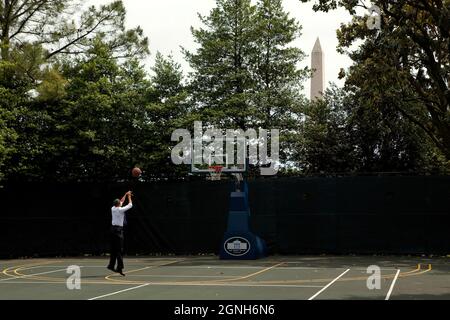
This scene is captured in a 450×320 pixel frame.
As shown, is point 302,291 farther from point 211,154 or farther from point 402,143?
point 402,143

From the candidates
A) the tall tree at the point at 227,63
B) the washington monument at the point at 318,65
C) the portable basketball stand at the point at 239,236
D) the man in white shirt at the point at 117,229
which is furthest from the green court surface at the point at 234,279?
the washington monument at the point at 318,65

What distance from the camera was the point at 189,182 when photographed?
20906 mm

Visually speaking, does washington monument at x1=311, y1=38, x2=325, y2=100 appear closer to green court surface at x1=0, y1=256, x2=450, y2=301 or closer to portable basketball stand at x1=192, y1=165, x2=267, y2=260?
portable basketball stand at x1=192, y1=165, x2=267, y2=260

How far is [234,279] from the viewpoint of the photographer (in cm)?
1331

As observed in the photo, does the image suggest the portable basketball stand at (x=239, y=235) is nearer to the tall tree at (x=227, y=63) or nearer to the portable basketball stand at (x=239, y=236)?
the portable basketball stand at (x=239, y=236)

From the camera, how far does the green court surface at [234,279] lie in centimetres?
1074

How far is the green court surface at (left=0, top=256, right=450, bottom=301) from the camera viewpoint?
10742mm

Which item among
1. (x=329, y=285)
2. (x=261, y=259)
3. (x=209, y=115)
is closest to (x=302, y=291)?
(x=329, y=285)

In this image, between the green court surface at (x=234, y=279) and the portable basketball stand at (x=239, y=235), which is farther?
the portable basketball stand at (x=239, y=235)

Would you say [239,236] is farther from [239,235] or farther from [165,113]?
[165,113]

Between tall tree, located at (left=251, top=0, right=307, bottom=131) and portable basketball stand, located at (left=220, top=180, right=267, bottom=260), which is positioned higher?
tall tree, located at (left=251, top=0, right=307, bottom=131)

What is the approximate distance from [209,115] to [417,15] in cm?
999

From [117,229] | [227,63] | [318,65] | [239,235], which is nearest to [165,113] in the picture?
[227,63]

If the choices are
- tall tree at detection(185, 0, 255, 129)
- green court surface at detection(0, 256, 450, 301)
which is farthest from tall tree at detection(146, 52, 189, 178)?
green court surface at detection(0, 256, 450, 301)
